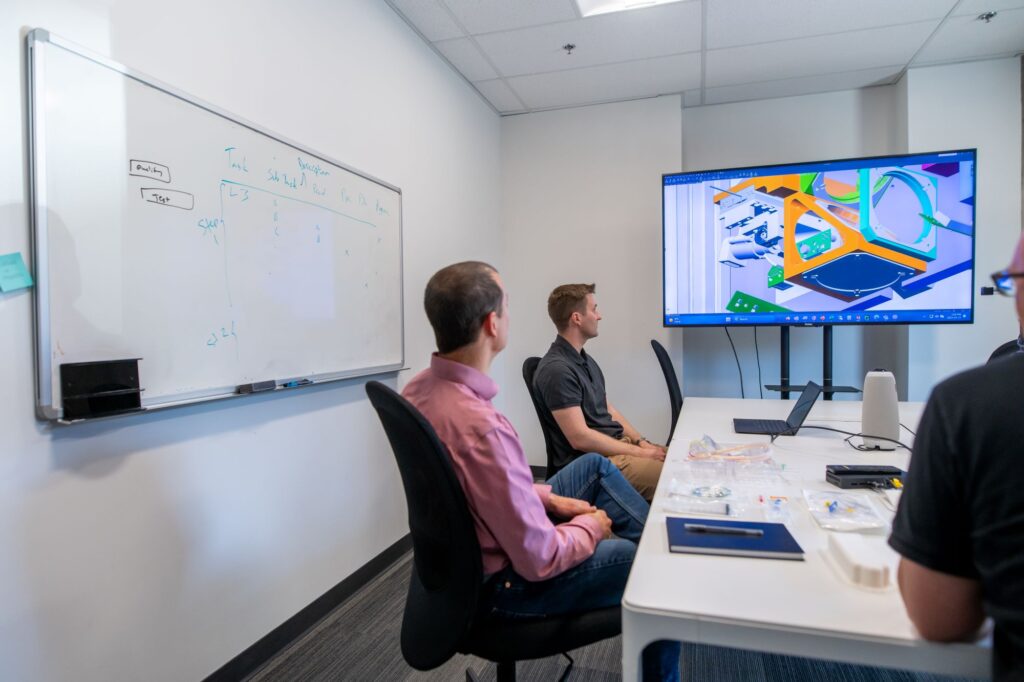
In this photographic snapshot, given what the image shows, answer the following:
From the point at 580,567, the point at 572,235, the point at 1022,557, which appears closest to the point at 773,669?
the point at 580,567

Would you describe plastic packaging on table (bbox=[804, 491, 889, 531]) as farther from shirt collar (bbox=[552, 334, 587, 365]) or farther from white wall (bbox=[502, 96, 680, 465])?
white wall (bbox=[502, 96, 680, 465])

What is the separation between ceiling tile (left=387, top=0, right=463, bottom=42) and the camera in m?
2.54

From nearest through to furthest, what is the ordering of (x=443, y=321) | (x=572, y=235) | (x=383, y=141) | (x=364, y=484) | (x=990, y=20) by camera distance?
1. (x=443, y=321)
2. (x=364, y=484)
3. (x=383, y=141)
4. (x=990, y=20)
5. (x=572, y=235)

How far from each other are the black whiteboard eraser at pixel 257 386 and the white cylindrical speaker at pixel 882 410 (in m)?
1.90

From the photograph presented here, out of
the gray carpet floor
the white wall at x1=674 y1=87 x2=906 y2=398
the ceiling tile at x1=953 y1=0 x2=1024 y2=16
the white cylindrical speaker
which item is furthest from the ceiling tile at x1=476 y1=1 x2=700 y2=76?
the gray carpet floor

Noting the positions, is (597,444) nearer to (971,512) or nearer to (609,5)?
(971,512)

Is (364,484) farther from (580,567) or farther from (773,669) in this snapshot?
(773,669)

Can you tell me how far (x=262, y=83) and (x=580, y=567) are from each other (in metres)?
1.78

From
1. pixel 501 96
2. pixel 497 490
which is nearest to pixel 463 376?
pixel 497 490

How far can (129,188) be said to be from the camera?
1.36m

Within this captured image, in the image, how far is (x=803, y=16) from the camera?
8.84ft

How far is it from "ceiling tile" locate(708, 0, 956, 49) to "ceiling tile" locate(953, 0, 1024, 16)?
0.07 meters

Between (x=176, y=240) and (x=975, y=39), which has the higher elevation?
(x=975, y=39)

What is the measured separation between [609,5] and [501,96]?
1.14m
